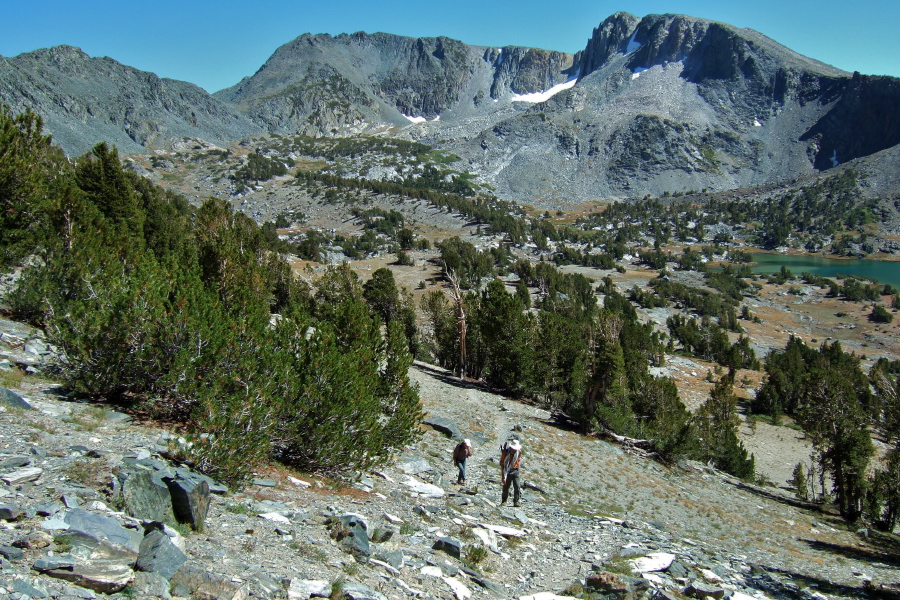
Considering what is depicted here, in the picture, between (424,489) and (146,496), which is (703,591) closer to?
(424,489)

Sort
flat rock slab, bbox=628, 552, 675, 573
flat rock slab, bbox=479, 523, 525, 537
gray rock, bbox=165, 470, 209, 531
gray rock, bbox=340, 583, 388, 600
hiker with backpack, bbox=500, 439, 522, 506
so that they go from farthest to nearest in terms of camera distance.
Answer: hiker with backpack, bbox=500, 439, 522, 506 → flat rock slab, bbox=479, 523, 525, 537 → flat rock slab, bbox=628, 552, 675, 573 → gray rock, bbox=165, 470, 209, 531 → gray rock, bbox=340, 583, 388, 600

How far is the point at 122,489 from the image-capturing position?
7.04 metres

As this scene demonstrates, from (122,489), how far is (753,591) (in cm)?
1292

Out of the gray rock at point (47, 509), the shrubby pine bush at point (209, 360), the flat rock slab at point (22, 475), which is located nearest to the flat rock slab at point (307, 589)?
the gray rock at point (47, 509)

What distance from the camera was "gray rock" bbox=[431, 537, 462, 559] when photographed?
955 centimetres

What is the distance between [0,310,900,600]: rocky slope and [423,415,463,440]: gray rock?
2628 mm

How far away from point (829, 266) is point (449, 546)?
598ft

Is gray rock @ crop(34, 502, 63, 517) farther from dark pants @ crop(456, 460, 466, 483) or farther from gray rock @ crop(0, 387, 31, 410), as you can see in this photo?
dark pants @ crop(456, 460, 466, 483)

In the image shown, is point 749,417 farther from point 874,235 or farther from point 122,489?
point 874,235

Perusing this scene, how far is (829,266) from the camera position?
151 metres

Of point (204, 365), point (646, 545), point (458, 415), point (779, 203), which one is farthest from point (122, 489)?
point (779, 203)

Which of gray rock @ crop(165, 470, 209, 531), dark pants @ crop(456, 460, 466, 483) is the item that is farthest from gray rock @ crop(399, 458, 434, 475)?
gray rock @ crop(165, 470, 209, 531)

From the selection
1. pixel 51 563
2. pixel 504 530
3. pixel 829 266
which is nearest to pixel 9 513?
pixel 51 563

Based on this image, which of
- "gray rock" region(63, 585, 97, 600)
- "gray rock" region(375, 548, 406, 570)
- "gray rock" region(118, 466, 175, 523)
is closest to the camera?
"gray rock" region(63, 585, 97, 600)
